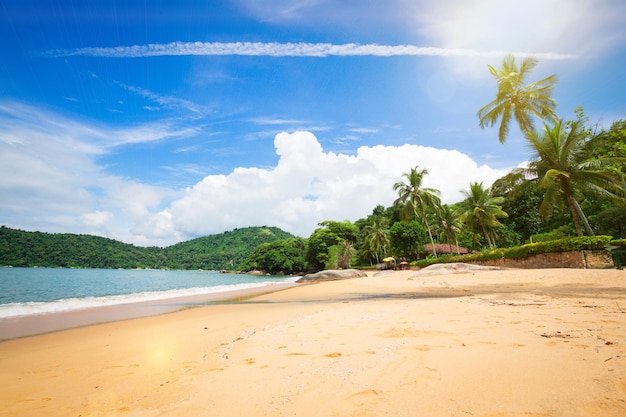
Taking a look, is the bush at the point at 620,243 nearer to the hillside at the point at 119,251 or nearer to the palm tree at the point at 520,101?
the palm tree at the point at 520,101

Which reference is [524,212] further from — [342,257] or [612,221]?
[342,257]

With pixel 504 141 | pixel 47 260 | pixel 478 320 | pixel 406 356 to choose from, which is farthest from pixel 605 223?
pixel 47 260

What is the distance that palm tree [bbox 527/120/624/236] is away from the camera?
17828mm

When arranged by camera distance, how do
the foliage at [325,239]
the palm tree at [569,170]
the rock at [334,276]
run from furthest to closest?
the foliage at [325,239]
the rock at [334,276]
the palm tree at [569,170]

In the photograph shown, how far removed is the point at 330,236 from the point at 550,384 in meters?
65.9

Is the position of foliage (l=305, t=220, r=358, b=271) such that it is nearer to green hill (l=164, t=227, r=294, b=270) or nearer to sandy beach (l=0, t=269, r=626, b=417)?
sandy beach (l=0, t=269, r=626, b=417)

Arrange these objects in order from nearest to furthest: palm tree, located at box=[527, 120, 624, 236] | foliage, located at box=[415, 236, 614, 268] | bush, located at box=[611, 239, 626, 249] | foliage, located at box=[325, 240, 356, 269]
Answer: bush, located at box=[611, 239, 626, 249] → foliage, located at box=[415, 236, 614, 268] → palm tree, located at box=[527, 120, 624, 236] → foliage, located at box=[325, 240, 356, 269]

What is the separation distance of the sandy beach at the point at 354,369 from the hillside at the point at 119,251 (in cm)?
10693

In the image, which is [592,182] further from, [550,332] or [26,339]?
[26,339]

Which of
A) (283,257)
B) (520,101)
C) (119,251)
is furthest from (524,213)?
(119,251)

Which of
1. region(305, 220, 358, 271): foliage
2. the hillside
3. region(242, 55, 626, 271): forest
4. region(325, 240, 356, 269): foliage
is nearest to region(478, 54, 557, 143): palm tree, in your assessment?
region(242, 55, 626, 271): forest

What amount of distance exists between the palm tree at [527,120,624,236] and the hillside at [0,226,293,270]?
113 metres

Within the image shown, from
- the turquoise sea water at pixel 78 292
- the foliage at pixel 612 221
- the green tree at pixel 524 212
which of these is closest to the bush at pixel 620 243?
the foliage at pixel 612 221

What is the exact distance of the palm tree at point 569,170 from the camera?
1783 cm
